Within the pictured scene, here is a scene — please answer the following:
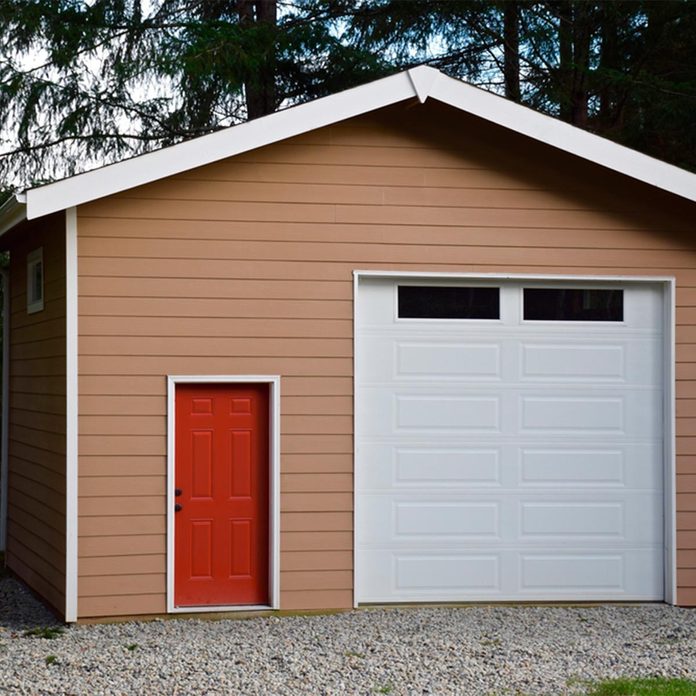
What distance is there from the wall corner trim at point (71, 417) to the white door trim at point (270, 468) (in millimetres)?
740

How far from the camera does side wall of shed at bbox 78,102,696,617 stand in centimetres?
967

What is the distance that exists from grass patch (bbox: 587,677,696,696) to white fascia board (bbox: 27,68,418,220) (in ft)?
15.9

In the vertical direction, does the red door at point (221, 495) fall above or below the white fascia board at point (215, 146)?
below

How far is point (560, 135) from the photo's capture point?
10.0 meters

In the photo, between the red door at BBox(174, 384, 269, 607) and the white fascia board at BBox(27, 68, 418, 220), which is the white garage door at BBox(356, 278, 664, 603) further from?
the white fascia board at BBox(27, 68, 418, 220)

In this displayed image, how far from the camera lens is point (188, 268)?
984cm

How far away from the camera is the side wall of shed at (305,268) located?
9.67 metres

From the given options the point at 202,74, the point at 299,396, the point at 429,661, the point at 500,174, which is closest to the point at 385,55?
the point at 202,74

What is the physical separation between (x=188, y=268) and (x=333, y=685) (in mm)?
3792

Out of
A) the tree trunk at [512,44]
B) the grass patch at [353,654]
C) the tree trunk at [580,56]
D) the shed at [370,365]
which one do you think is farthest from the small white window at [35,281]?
the tree trunk at [580,56]

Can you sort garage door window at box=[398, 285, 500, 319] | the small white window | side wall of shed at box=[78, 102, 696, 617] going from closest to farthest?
side wall of shed at box=[78, 102, 696, 617], garage door window at box=[398, 285, 500, 319], the small white window

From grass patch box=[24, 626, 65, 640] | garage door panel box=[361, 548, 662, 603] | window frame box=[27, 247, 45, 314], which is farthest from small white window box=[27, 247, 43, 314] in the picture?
garage door panel box=[361, 548, 662, 603]

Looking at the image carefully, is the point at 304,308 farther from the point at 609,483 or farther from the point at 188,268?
the point at 609,483

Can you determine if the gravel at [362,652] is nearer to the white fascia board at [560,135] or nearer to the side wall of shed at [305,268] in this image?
the side wall of shed at [305,268]
